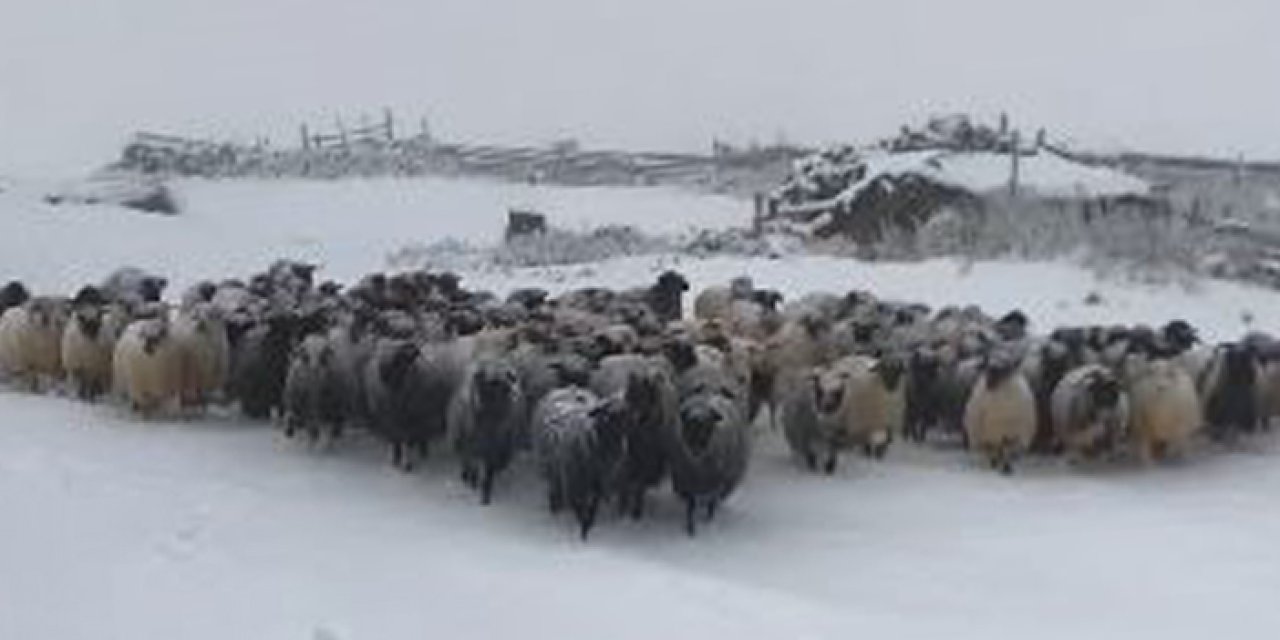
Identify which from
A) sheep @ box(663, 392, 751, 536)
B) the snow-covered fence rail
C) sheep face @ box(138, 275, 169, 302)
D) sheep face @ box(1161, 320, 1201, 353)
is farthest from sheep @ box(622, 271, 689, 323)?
the snow-covered fence rail

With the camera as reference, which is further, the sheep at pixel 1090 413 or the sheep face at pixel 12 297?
the sheep face at pixel 12 297

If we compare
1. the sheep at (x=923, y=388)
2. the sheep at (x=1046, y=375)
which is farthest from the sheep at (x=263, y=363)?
the sheep at (x=1046, y=375)

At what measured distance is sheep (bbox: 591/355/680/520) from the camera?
52.3 feet

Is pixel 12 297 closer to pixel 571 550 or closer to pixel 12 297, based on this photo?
pixel 12 297

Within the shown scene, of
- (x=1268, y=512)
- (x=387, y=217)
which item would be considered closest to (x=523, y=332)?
(x=1268, y=512)

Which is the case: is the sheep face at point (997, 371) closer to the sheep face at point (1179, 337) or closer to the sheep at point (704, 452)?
the sheep face at point (1179, 337)

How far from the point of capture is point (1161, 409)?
61.0 feet

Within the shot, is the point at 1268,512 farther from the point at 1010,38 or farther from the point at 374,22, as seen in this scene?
the point at 374,22

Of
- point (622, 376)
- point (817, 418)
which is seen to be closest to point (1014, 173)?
point (817, 418)

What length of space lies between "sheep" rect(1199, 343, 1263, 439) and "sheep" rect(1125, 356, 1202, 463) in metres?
0.60

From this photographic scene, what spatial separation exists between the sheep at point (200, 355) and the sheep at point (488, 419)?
267 cm

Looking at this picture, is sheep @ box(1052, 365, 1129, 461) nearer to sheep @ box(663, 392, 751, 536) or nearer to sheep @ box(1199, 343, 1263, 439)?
sheep @ box(1199, 343, 1263, 439)

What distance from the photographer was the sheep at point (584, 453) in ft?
51.4

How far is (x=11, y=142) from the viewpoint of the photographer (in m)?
57.5
